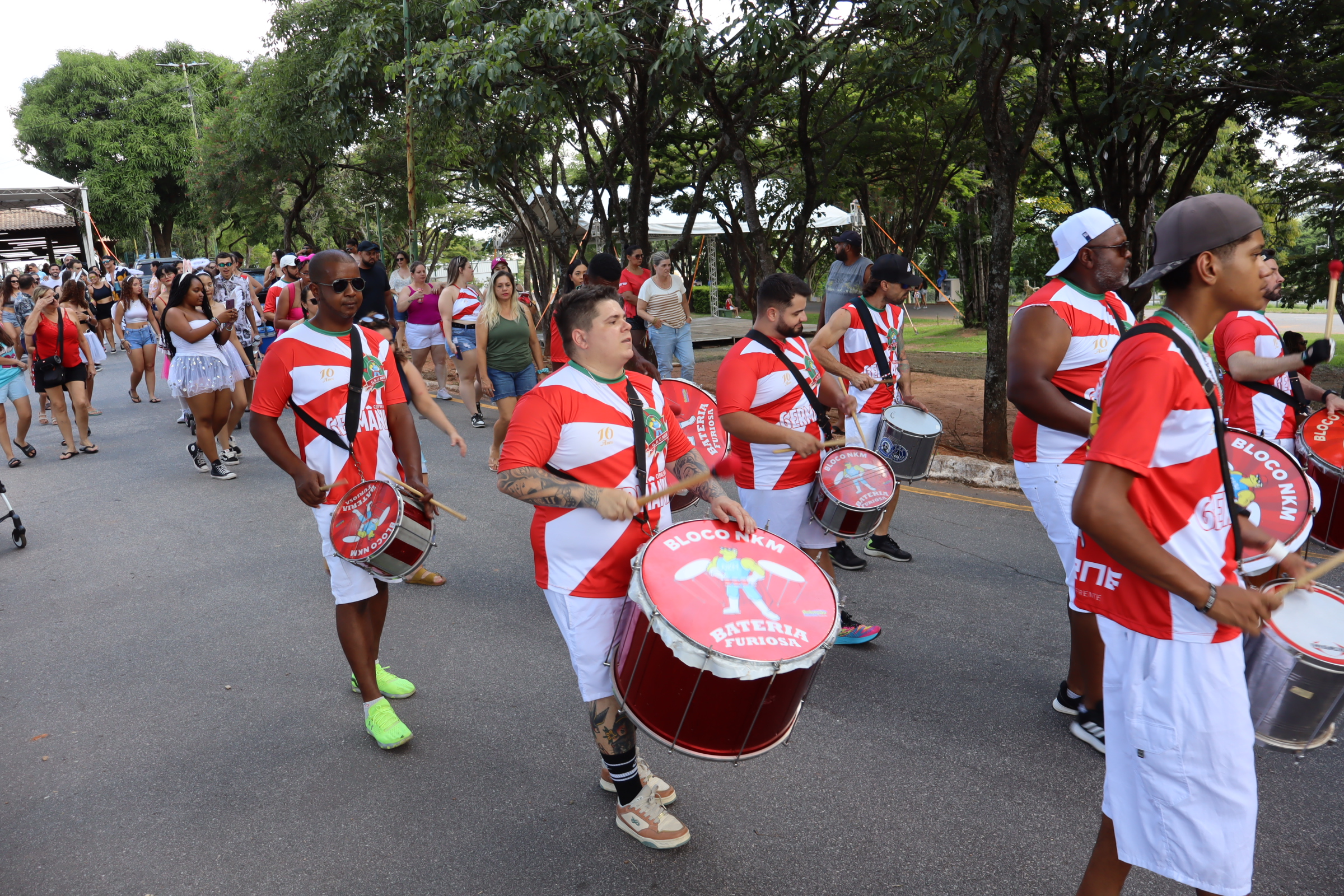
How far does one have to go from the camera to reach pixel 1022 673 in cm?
438

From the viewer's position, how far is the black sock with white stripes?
3129mm

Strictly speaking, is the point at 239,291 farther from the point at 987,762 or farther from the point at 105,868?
the point at 987,762

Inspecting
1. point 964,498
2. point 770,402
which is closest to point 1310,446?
point 770,402

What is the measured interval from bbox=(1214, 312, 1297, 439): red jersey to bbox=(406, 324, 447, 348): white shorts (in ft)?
30.5

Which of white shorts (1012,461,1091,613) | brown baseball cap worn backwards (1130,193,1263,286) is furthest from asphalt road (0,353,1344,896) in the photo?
brown baseball cap worn backwards (1130,193,1263,286)

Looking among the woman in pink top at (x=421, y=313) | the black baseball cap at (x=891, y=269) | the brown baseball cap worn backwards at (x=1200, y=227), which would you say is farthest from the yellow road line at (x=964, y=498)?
the woman in pink top at (x=421, y=313)

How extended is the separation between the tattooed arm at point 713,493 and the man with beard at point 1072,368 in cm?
138

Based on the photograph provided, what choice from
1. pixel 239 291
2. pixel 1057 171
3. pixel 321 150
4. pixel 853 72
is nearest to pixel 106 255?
pixel 321 150

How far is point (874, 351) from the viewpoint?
19.2 feet

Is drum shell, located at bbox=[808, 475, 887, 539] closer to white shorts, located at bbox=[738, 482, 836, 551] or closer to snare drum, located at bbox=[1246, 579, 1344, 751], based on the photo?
white shorts, located at bbox=[738, 482, 836, 551]

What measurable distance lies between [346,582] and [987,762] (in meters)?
2.70

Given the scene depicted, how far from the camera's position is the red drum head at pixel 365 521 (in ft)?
12.2

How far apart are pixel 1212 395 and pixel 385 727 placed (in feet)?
10.8

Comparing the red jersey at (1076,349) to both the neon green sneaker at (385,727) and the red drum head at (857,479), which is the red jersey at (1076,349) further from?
the neon green sneaker at (385,727)
